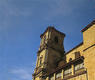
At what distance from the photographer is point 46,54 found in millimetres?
26812

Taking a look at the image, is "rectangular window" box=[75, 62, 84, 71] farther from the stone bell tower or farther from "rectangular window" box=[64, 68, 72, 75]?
the stone bell tower


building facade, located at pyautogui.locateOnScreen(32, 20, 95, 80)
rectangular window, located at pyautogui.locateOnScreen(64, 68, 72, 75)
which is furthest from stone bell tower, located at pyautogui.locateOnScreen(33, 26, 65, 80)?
rectangular window, located at pyautogui.locateOnScreen(64, 68, 72, 75)

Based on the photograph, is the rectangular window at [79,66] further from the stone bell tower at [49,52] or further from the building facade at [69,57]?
the stone bell tower at [49,52]

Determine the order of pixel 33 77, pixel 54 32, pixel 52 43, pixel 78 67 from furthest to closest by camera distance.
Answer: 1. pixel 54 32
2. pixel 52 43
3. pixel 33 77
4. pixel 78 67

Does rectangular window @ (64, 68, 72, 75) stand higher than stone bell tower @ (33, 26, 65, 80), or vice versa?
stone bell tower @ (33, 26, 65, 80)

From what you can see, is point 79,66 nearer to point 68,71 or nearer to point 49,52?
point 68,71

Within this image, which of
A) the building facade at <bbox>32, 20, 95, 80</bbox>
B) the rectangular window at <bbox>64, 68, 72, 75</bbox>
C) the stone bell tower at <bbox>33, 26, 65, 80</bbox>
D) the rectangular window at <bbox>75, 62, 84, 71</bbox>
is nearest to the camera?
the building facade at <bbox>32, 20, 95, 80</bbox>

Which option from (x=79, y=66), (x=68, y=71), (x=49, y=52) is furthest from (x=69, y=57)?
(x=79, y=66)

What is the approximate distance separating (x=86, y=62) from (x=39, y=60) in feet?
53.0

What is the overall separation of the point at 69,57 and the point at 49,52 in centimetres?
515

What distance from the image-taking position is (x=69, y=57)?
24.5m

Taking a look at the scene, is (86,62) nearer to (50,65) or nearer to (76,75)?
(76,75)

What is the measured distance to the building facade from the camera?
13484mm

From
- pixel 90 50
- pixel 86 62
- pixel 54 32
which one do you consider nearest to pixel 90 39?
pixel 90 50
